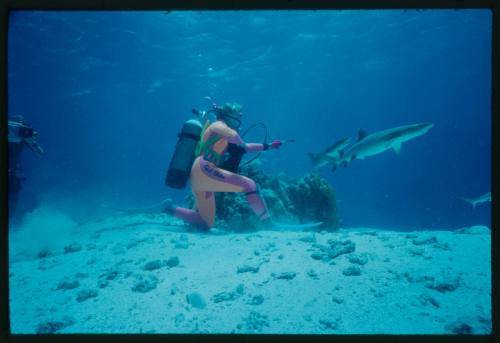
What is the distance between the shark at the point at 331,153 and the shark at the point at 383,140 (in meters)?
0.86

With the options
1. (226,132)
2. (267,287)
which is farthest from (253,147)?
(267,287)

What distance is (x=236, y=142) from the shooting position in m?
6.02

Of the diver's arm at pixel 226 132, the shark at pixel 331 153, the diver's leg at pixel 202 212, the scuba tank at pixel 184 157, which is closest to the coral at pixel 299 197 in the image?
the shark at pixel 331 153

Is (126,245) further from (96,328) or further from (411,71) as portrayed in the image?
(411,71)

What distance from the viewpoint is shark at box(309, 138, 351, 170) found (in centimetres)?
1053

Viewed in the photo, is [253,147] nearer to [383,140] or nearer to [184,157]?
[184,157]

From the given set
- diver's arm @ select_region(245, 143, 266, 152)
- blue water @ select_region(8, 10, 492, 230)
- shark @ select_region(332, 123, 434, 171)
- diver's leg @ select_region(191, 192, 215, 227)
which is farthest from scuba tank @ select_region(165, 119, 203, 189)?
shark @ select_region(332, 123, 434, 171)

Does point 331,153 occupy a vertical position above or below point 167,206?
above

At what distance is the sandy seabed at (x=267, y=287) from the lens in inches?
126

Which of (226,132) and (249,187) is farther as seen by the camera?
(249,187)

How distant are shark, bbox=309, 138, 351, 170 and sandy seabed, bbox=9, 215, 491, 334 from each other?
5.09m

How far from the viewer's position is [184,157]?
246 inches

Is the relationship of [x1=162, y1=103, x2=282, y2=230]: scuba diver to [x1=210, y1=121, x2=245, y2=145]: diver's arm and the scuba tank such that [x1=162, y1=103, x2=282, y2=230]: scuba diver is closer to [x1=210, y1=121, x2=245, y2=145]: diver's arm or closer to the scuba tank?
[x1=210, y1=121, x2=245, y2=145]: diver's arm

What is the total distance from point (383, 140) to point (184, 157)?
5.58 metres
